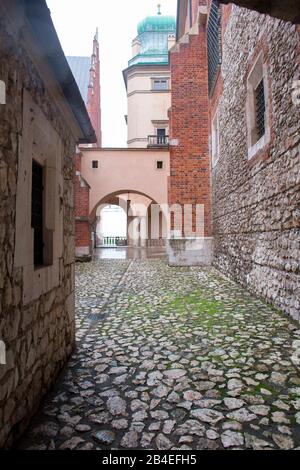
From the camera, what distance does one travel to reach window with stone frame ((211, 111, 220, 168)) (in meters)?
9.41

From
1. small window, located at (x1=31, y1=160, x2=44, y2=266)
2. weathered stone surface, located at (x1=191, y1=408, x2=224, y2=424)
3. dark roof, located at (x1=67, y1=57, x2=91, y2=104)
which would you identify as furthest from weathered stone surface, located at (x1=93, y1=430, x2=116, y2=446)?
dark roof, located at (x1=67, y1=57, x2=91, y2=104)

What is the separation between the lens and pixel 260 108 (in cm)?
579

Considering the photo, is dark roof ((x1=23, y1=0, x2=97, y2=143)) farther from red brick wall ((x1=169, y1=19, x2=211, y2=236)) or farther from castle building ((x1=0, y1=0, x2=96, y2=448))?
red brick wall ((x1=169, y1=19, x2=211, y2=236))

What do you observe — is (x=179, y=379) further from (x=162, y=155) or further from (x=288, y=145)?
(x=162, y=155)

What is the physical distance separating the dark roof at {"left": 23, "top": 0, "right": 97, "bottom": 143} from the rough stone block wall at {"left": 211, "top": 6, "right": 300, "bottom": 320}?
9.26 ft

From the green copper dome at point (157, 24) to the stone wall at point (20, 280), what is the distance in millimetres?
34885

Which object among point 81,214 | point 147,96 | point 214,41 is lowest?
point 81,214

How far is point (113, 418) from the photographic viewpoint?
2.09 meters

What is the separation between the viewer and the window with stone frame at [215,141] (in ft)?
30.9

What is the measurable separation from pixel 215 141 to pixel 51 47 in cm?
855

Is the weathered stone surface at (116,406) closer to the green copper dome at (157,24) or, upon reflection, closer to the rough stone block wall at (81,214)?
the rough stone block wall at (81,214)

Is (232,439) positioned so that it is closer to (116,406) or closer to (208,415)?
(208,415)

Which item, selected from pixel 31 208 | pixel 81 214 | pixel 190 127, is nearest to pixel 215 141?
pixel 190 127

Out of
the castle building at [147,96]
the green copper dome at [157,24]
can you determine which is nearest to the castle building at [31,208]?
the castle building at [147,96]
